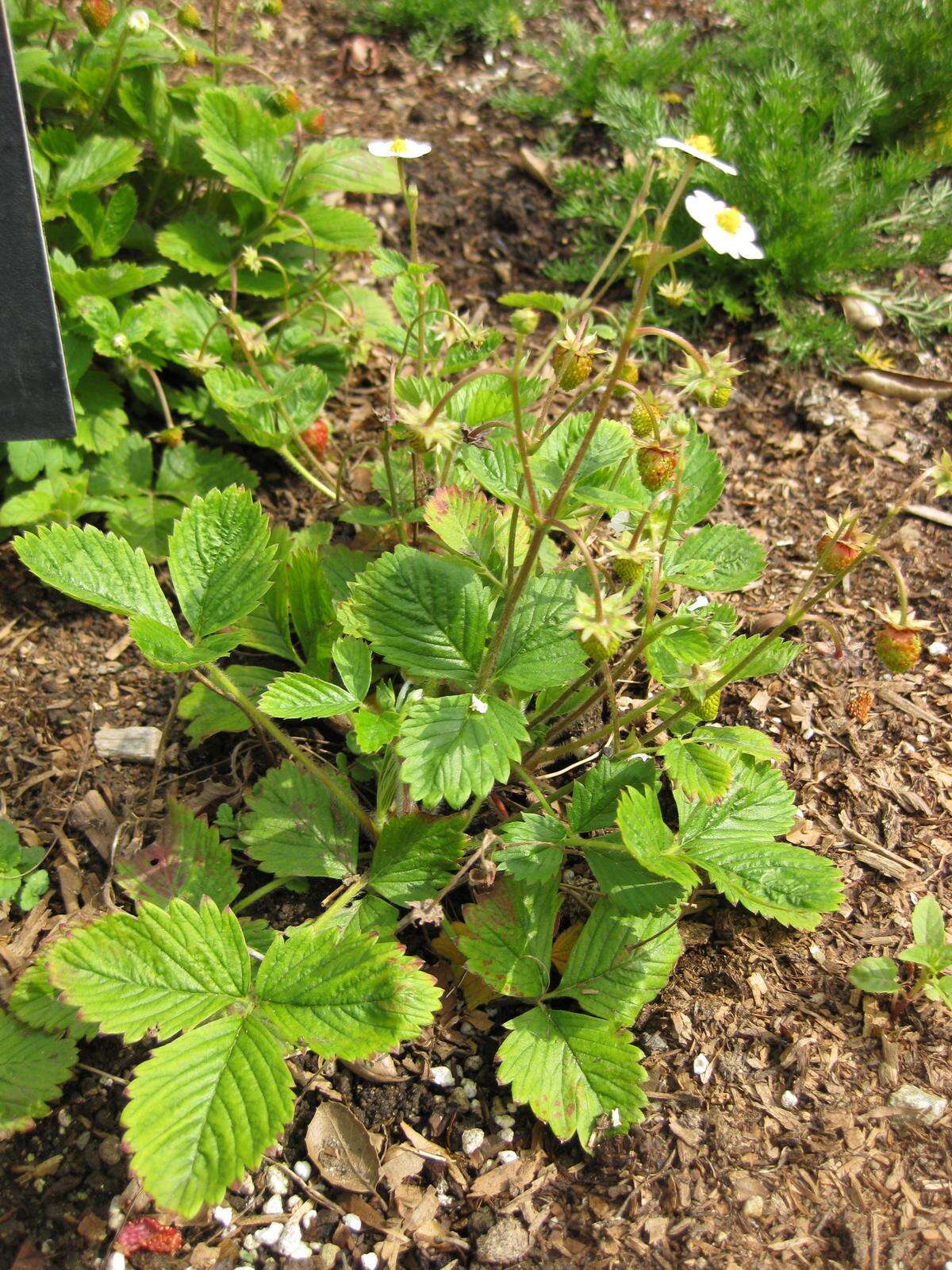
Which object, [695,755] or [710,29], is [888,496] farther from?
[710,29]

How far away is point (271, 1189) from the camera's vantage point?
5.19 ft

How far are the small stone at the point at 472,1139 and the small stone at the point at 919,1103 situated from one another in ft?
2.13

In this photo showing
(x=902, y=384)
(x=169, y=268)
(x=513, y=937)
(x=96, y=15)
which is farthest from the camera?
(x=902, y=384)

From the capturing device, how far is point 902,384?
2783 mm

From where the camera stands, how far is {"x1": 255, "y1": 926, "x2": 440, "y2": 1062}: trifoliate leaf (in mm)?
1444

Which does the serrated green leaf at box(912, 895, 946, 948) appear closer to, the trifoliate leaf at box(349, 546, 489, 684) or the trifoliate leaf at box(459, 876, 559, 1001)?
the trifoliate leaf at box(459, 876, 559, 1001)

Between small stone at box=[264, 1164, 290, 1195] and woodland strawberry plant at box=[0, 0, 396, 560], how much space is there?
4.36ft

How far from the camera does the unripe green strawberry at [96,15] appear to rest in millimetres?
2328

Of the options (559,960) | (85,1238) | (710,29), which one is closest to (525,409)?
(559,960)

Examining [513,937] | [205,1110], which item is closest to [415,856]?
[513,937]

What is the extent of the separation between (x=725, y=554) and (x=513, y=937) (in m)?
0.76

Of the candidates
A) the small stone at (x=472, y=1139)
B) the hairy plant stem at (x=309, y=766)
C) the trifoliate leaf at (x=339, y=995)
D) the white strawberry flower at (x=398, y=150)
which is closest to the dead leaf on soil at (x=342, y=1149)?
the small stone at (x=472, y=1139)

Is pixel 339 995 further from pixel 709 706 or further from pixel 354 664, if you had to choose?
pixel 709 706

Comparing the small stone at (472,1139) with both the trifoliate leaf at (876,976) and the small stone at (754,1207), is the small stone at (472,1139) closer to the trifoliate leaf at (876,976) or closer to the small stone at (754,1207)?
the small stone at (754,1207)
